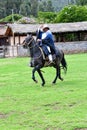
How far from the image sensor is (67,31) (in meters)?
51.0

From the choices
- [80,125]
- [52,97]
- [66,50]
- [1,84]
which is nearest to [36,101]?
[52,97]

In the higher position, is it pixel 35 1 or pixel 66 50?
pixel 66 50

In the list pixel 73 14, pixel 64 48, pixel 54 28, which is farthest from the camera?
pixel 73 14

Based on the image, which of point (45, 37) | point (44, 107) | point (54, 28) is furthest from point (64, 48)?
point (44, 107)

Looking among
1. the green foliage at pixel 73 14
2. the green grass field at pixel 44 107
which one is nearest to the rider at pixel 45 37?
the green grass field at pixel 44 107

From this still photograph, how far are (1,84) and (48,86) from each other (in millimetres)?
2503

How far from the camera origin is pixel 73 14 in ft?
227

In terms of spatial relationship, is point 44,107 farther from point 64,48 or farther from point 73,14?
point 73,14

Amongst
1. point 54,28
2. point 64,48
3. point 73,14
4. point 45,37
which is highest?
point 45,37

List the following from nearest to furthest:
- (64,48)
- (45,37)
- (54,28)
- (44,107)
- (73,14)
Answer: (44,107) < (45,37) < (64,48) < (54,28) < (73,14)

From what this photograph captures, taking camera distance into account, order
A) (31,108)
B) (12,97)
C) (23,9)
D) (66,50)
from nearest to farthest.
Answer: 1. (31,108)
2. (12,97)
3. (66,50)
4. (23,9)

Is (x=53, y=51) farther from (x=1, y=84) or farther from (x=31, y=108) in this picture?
(x=31, y=108)

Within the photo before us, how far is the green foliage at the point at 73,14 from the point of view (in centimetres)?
6825

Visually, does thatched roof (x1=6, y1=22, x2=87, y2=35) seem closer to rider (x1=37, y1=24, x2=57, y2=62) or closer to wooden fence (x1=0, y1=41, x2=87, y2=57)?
wooden fence (x1=0, y1=41, x2=87, y2=57)
